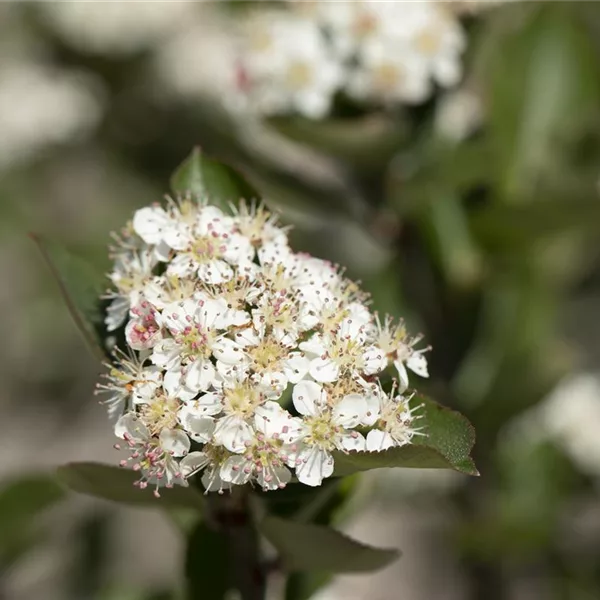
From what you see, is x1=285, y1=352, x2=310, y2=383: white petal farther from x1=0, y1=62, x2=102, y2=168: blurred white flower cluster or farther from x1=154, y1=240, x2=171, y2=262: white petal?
x1=0, y1=62, x2=102, y2=168: blurred white flower cluster

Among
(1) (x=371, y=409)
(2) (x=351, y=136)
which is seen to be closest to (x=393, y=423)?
(1) (x=371, y=409)

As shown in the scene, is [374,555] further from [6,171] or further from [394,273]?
[6,171]

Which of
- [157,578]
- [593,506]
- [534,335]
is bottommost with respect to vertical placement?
[157,578]

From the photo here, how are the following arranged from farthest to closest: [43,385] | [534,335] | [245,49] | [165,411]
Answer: [43,385], [534,335], [245,49], [165,411]

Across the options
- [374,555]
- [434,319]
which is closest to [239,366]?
[374,555]

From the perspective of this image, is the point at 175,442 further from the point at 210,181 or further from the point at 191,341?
the point at 210,181

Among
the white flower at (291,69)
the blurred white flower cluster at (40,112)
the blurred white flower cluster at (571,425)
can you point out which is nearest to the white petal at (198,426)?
the white flower at (291,69)
